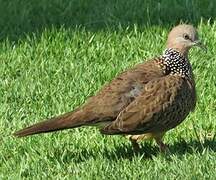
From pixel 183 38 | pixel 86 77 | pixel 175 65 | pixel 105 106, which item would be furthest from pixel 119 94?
pixel 86 77

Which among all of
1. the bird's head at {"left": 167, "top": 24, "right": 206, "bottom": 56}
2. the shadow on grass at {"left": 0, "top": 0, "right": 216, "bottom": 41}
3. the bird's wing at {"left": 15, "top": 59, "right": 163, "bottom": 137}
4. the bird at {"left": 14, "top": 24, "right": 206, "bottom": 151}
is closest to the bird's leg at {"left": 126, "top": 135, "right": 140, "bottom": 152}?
the bird at {"left": 14, "top": 24, "right": 206, "bottom": 151}

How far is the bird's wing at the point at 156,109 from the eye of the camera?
22.8ft

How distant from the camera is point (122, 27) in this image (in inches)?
383

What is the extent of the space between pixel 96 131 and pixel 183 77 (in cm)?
85

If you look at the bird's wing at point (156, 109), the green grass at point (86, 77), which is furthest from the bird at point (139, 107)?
the green grass at point (86, 77)

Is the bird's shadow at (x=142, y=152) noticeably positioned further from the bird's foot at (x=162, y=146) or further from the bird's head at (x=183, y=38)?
the bird's head at (x=183, y=38)

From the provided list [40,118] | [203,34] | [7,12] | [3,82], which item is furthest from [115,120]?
[7,12]

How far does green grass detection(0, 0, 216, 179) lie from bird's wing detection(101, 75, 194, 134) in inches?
8.9

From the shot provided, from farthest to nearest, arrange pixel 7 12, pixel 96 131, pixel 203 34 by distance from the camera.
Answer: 1. pixel 7 12
2. pixel 203 34
3. pixel 96 131

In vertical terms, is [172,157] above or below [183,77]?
below

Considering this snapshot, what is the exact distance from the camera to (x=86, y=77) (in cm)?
869

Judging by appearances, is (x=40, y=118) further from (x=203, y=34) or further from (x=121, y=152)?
(x=203, y=34)

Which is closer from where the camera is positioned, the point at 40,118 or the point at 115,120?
the point at 115,120

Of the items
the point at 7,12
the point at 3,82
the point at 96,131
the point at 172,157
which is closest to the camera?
the point at 172,157
